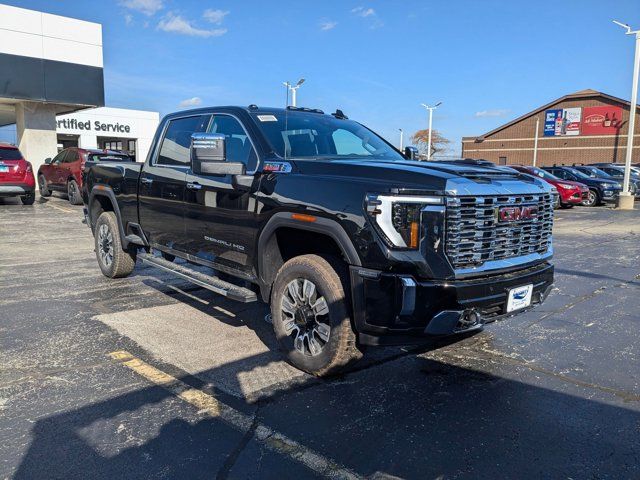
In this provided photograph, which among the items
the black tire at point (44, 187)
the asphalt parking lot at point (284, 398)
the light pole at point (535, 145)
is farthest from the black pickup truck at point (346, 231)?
the light pole at point (535, 145)

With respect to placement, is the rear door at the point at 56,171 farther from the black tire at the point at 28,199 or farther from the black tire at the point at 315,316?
the black tire at the point at 315,316

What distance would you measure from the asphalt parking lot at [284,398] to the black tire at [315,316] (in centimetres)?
18

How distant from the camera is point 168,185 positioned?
5336mm

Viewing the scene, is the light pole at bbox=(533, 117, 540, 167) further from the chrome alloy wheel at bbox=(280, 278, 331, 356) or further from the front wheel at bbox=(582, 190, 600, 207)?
the chrome alloy wheel at bbox=(280, 278, 331, 356)

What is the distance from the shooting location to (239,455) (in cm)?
278

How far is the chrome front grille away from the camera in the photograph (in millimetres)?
3322

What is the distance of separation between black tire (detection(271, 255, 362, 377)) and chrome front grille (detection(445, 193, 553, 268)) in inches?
32.3

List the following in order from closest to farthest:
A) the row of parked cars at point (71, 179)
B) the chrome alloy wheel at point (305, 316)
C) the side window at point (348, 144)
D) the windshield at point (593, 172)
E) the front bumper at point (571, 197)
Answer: the chrome alloy wheel at point (305, 316) → the side window at point (348, 144) → the row of parked cars at point (71, 179) → the front bumper at point (571, 197) → the windshield at point (593, 172)

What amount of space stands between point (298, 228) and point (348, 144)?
1498 mm

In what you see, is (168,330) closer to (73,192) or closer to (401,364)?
(401,364)

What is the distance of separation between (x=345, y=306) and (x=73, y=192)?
50.6ft

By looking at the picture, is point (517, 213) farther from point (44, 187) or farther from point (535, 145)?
point (535, 145)

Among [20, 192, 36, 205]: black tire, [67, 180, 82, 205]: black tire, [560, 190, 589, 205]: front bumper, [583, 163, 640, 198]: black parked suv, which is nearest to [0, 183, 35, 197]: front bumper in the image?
[20, 192, 36, 205]: black tire

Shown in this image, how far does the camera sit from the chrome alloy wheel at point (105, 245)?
22.2 ft
